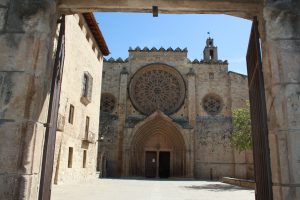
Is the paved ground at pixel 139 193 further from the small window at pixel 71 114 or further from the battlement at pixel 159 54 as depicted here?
the battlement at pixel 159 54

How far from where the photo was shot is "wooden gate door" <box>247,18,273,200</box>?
11.3 feet

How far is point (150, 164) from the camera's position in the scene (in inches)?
987

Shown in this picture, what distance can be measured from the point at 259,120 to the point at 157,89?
22413 mm

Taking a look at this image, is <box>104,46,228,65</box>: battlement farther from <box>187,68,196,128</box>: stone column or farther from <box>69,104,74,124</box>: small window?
<box>69,104,74,124</box>: small window

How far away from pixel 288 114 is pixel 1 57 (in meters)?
3.20

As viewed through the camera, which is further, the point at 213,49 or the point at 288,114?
the point at 213,49

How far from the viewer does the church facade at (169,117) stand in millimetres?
23812

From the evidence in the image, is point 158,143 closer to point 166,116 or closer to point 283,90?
point 166,116

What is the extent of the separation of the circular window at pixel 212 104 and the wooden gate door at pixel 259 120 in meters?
21.4

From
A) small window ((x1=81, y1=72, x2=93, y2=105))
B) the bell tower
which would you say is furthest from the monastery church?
the bell tower

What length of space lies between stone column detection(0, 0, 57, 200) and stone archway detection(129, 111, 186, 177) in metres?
20.7

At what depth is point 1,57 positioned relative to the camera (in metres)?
3.29

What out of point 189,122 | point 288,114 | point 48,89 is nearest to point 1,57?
point 48,89

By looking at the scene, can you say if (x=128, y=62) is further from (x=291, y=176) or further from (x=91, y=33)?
(x=291, y=176)
